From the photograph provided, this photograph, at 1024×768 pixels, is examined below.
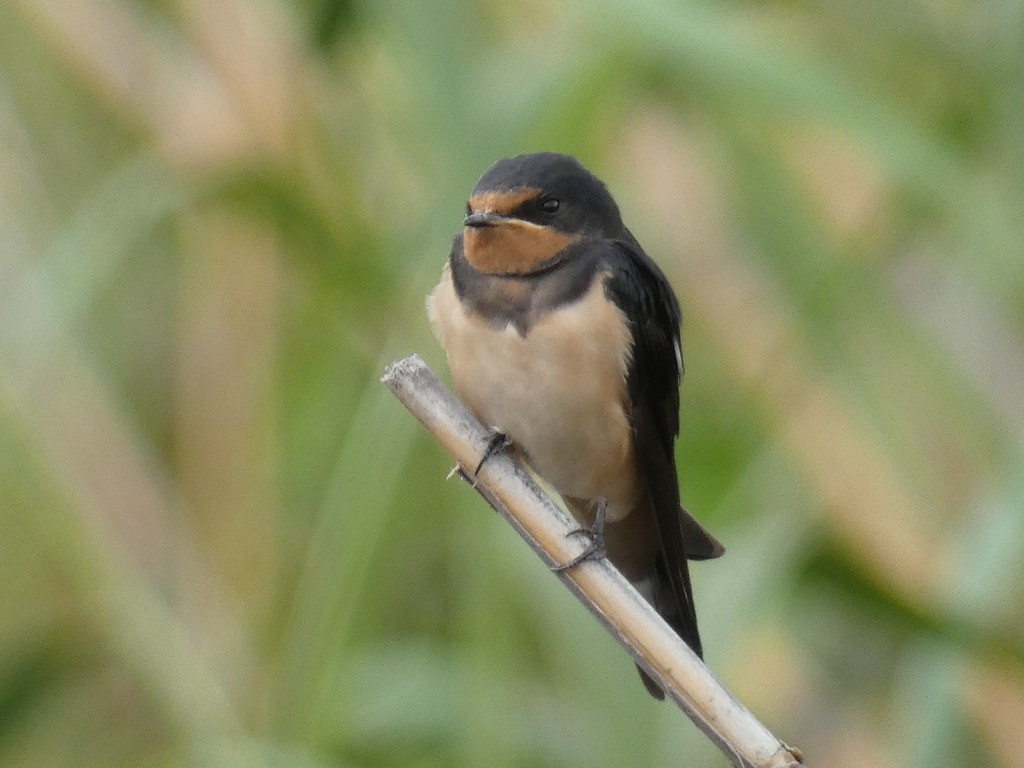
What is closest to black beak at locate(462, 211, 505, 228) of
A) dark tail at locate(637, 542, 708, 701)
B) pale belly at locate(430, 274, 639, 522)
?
pale belly at locate(430, 274, 639, 522)

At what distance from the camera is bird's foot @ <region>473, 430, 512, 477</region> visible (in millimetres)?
1141

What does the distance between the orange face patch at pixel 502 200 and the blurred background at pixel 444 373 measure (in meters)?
0.08

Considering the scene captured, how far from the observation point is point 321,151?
159 centimetres

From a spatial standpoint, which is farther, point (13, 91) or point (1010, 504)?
point (13, 91)

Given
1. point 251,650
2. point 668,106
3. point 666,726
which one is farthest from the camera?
point 668,106

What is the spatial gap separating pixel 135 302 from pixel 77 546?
1.96 ft

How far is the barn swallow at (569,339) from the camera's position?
1259mm

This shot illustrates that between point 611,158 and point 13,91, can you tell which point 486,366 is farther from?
point 13,91

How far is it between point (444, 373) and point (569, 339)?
29 cm

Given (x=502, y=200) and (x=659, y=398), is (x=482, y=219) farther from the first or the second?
(x=659, y=398)

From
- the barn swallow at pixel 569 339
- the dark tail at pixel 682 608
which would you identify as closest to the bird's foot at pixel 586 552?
the barn swallow at pixel 569 339

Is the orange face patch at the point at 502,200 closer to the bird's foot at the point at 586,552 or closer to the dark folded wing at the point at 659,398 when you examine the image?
the dark folded wing at the point at 659,398

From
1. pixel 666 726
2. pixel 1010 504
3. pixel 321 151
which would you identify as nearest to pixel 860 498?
pixel 1010 504

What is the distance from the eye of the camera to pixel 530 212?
1.24 meters
